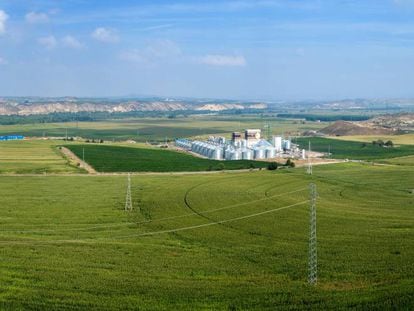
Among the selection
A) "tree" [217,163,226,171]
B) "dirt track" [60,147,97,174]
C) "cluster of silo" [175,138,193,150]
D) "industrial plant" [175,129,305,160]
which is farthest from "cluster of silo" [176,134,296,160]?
"dirt track" [60,147,97,174]

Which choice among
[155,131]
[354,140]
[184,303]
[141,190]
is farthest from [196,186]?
[155,131]

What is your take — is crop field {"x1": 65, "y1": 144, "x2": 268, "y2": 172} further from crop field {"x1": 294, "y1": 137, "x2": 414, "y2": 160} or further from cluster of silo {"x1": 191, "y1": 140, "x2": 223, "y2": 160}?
crop field {"x1": 294, "y1": 137, "x2": 414, "y2": 160}

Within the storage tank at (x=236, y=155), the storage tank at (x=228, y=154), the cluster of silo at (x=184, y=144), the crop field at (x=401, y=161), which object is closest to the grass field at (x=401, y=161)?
the crop field at (x=401, y=161)

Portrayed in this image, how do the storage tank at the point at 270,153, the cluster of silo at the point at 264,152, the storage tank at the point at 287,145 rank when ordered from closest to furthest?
1. the cluster of silo at the point at 264,152
2. the storage tank at the point at 270,153
3. the storage tank at the point at 287,145

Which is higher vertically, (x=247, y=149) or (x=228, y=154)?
(x=247, y=149)

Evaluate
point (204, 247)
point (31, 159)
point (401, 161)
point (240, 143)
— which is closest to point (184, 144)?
point (240, 143)

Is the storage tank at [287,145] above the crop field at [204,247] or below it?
above

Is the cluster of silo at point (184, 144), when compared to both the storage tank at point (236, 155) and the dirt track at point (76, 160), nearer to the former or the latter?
the storage tank at point (236, 155)

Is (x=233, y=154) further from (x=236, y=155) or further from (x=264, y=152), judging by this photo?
(x=264, y=152)
